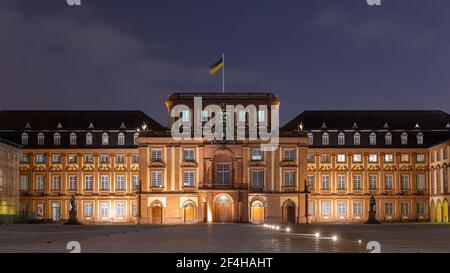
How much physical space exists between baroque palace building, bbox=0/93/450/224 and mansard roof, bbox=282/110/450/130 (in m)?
0.12

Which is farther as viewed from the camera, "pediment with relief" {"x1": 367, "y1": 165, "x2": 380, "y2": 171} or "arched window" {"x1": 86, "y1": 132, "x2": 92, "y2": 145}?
"arched window" {"x1": 86, "y1": 132, "x2": 92, "y2": 145}

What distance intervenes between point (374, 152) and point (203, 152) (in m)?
21.6

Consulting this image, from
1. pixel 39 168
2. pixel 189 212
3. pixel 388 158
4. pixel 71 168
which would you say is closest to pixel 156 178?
pixel 189 212

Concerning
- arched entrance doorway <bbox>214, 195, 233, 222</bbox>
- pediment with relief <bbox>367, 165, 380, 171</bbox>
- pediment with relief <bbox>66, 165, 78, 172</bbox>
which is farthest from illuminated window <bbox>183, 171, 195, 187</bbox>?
pediment with relief <bbox>367, 165, 380, 171</bbox>

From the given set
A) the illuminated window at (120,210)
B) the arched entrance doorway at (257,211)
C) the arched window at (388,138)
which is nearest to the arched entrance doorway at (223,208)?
the arched entrance doorway at (257,211)

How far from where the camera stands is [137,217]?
90125 millimetres

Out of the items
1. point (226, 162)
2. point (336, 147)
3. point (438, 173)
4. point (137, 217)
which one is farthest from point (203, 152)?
point (438, 173)

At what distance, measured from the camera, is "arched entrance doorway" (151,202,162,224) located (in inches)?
3548

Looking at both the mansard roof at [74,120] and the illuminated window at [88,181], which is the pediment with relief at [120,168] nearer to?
the illuminated window at [88,181]

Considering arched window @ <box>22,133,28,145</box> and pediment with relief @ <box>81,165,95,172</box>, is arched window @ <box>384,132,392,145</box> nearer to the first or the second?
pediment with relief @ <box>81,165,95,172</box>

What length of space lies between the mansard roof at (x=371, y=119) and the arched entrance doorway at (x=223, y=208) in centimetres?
1525

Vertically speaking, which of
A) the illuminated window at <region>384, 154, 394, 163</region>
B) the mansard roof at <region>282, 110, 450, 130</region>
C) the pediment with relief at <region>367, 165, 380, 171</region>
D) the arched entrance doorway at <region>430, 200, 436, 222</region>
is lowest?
the arched entrance doorway at <region>430, 200, 436, 222</region>

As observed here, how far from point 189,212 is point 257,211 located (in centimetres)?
743
